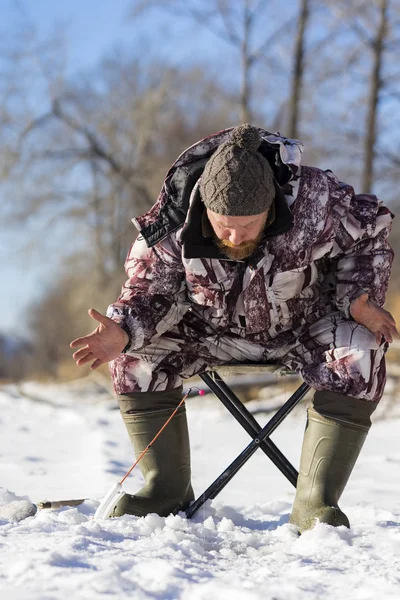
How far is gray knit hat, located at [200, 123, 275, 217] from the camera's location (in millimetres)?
2096

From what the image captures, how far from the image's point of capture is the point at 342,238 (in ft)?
7.76

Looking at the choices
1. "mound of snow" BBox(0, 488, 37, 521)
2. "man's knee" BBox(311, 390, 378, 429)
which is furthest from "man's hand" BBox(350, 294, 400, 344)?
"mound of snow" BBox(0, 488, 37, 521)

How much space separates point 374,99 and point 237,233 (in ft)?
22.1

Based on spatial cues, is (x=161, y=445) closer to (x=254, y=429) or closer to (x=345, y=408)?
(x=254, y=429)

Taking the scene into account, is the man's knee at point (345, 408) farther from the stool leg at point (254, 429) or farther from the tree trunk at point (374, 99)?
the tree trunk at point (374, 99)

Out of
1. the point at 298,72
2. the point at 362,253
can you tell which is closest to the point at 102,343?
the point at 362,253

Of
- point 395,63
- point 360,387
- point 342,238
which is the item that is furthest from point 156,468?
point 395,63

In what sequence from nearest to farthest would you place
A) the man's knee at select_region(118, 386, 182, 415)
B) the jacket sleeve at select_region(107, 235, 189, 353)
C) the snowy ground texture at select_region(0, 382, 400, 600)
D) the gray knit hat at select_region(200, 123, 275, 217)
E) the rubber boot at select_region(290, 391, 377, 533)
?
1. the snowy ground texture at select_region(0, 382, 400, 600)
2. the gray knit hat at select_region(200, 123, 275, 217)
3. the rubber boot at select_region(290, 391, 377, 533)
4. the jacket sleeve at select_region(107, 235, 189, 353)
5. the man's knee at select_region(118, 386, 182, 415)

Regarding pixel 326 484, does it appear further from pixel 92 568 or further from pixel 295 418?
pixel 295 418

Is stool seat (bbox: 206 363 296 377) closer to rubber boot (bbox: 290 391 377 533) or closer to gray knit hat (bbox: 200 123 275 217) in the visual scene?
rubber boot (bbox: 290 391 377 533)

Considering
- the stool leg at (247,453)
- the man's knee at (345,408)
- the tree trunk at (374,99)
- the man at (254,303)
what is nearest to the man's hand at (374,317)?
the man at (254,303)

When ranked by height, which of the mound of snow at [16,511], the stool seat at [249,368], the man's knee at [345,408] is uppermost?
the stool seat at [249,368]

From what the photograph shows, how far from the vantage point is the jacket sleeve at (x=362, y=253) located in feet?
7.75

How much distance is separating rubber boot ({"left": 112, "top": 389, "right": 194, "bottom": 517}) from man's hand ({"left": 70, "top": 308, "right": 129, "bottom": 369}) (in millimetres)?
269
